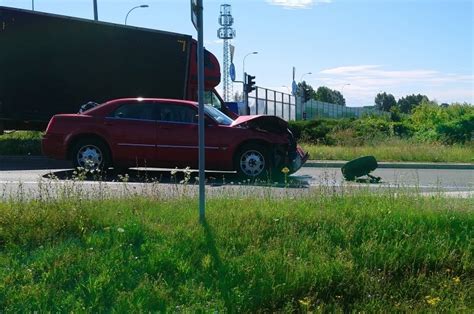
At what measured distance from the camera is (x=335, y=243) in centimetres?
529

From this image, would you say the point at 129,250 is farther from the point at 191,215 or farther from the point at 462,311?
the point at 462,311

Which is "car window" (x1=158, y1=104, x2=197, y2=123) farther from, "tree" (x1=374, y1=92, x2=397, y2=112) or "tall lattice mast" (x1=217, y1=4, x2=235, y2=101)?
"tree" (x1=374, y1=92, x2=397, y2=112)

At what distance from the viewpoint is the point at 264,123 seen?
11.9m

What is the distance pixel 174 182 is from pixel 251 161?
1804 millimetres

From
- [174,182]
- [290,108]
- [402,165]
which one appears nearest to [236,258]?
[174,182]

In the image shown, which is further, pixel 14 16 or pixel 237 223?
pixel 14 16

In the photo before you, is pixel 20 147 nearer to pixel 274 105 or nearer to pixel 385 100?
pixel 274 105

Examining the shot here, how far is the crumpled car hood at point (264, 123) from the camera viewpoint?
38.6 feet

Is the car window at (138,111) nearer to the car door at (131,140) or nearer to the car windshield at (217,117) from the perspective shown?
the car door at (131,140)

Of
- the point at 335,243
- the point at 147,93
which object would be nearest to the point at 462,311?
the point at 335,243

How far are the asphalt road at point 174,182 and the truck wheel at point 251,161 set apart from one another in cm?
32

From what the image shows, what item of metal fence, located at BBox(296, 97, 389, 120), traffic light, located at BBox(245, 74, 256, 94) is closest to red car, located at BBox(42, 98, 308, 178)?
traffic light, located at BBox(245, 74, 256, 94)

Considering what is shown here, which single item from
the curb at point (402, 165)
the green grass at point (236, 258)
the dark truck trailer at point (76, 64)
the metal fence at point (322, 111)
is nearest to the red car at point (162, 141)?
the curb at point (402, 165)

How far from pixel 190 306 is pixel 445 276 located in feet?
7.52
